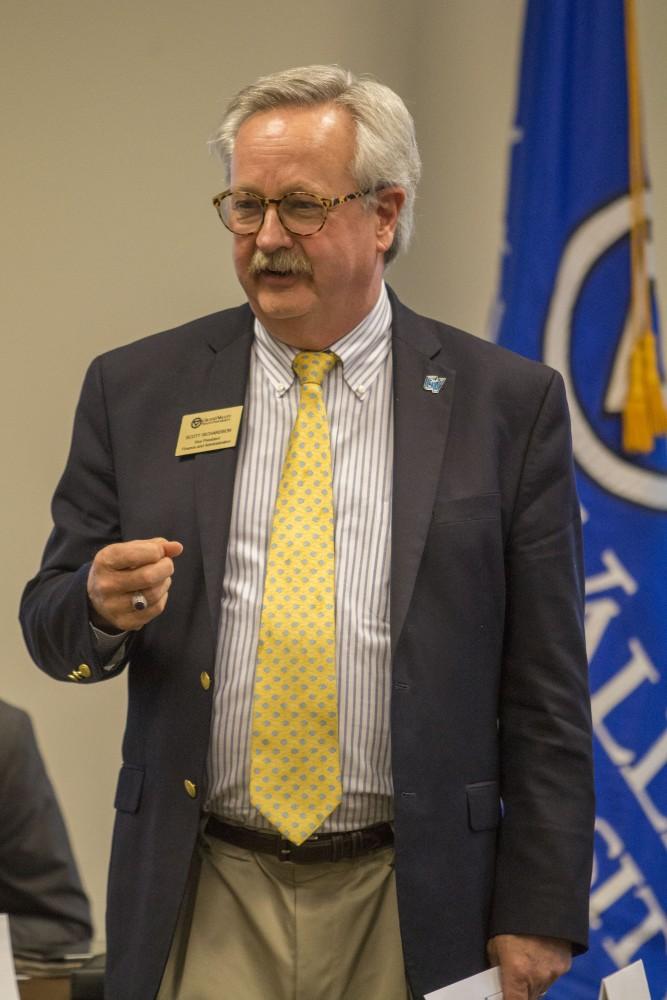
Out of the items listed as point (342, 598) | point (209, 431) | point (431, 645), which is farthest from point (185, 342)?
point (431, 645)

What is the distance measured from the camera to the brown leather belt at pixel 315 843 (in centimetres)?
189

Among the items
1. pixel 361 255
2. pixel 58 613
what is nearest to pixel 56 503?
pixel 58 613

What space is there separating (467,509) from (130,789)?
0.64 metres

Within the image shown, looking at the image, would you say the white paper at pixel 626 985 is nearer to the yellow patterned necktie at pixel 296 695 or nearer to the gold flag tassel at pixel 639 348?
the yellow patterned necktie at pixel 296 695

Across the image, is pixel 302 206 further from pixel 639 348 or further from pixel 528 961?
pixel 639 348

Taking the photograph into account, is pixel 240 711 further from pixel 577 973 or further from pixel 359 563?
pixel 577 973

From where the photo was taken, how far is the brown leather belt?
1.89m

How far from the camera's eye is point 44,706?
141 inches

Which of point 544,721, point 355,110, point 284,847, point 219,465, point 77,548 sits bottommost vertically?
point 284,847

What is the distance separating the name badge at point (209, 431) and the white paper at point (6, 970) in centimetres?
76

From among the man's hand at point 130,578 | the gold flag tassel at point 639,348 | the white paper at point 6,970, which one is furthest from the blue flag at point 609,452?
the white paper at point 6,970

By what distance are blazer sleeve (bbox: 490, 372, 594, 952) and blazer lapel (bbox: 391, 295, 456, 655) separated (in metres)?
0.14

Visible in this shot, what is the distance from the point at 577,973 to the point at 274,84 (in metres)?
2.16

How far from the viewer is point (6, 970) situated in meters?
1.44
